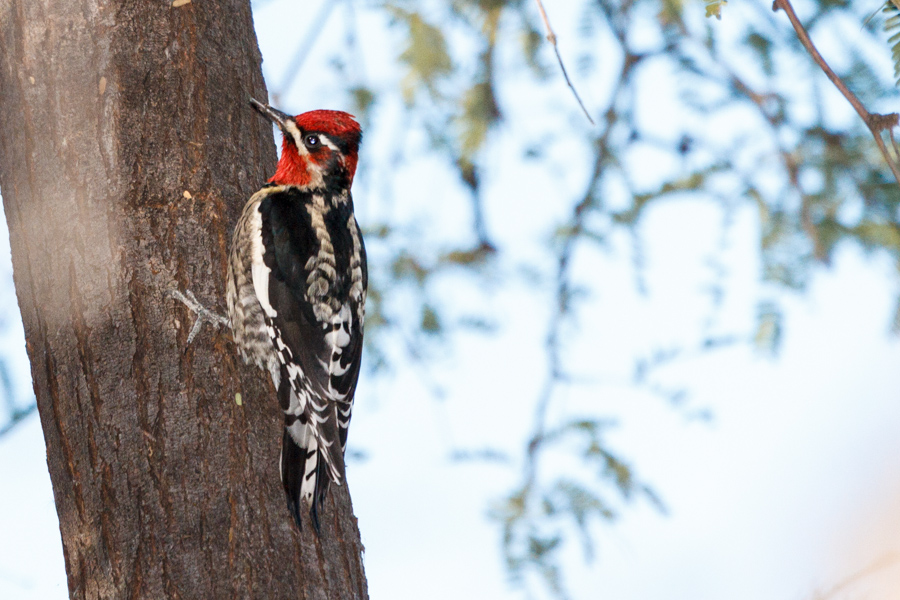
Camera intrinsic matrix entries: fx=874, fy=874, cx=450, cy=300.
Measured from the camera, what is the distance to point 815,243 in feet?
10.8

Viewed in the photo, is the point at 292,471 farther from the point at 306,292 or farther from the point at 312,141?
the point at 312,141

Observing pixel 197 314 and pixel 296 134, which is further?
pixel 296 134

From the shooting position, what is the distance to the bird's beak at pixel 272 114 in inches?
103

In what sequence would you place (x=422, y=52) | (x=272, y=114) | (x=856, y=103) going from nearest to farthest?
(x=856, y=103)
(x=272, y=114)
(x=422, y=52)

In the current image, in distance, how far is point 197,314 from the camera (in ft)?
7.38

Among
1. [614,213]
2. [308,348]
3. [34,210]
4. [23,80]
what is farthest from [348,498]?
[614,213]

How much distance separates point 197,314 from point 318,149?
4.26 ft

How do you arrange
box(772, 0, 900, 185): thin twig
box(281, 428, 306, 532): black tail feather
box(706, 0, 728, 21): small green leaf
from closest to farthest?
box(772, 0, 900, 185): thin twig
box(706, 0, 728, 21): small green leaf
box(281, 428, 306, 532): black tail feather

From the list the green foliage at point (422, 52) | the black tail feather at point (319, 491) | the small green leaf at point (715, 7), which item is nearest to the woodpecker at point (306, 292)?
the black tail feather at point (319, 491)

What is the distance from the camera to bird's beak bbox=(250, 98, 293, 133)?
2627 millimetres

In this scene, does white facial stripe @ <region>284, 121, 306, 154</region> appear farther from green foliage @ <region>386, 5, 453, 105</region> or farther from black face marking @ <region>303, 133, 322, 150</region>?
green foliage @ <region>386, 5, 453, 105</region>

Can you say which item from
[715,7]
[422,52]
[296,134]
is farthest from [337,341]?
[715,7]

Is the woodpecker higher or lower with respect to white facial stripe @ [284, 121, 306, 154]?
lower

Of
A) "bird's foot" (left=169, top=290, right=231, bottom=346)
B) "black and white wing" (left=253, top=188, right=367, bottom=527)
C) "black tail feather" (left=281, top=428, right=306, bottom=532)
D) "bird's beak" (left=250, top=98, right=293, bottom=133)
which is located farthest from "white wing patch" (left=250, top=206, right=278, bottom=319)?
"black tail feather" (left=281, top=428, right=306, bottom=532)
